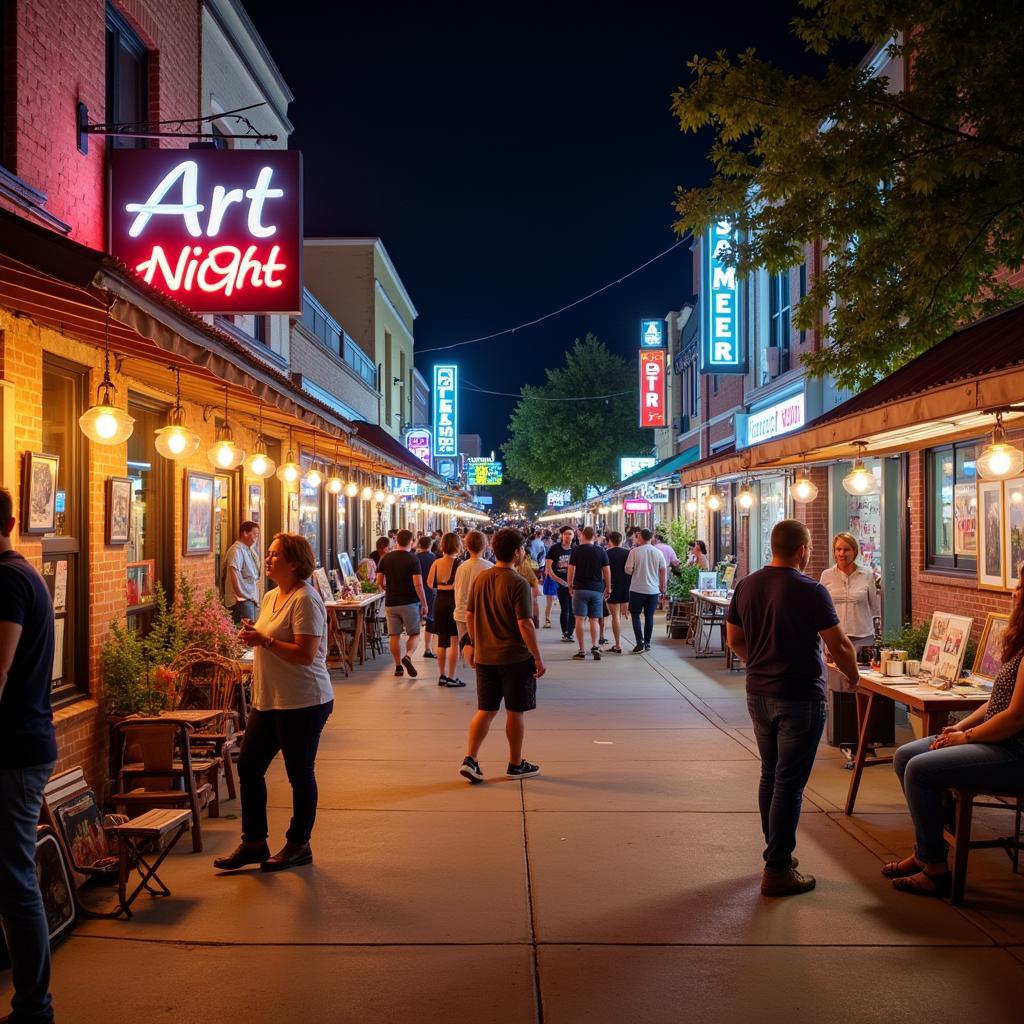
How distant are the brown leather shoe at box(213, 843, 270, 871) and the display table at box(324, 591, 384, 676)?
8193 mm

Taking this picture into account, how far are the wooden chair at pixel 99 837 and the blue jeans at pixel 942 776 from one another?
3.98 metres

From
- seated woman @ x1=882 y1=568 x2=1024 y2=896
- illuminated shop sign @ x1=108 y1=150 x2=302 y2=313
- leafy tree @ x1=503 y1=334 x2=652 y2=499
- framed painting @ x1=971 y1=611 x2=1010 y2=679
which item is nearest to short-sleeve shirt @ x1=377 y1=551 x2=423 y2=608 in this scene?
illuminated shop sign @ x1=108 y1=150 x2=302 y2=313

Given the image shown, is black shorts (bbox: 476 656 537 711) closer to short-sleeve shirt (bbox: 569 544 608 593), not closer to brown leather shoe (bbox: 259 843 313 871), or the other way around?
brown leather shoe (bbox: 259 843 313 871)

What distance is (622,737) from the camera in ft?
32.5

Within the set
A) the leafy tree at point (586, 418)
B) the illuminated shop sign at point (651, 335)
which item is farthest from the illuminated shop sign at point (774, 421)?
the leafy tree at point (586, 418)

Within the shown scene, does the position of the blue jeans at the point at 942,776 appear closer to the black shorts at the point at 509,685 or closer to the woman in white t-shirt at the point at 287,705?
the black shorts at the point at 509,685

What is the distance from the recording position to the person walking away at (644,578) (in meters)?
16.3

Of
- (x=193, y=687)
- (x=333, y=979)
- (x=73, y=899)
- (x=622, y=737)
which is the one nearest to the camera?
(x=333, y=979)

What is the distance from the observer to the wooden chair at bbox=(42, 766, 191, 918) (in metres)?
5.39

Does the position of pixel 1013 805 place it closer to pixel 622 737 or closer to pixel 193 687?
pixel 622 737

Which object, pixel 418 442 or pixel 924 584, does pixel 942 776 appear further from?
pixel 418 442

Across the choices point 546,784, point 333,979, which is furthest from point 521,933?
point 546,784

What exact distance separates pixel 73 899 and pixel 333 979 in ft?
4.75


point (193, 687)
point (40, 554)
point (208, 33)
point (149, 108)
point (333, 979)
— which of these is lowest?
point (333, 979)
